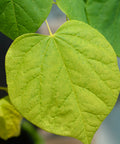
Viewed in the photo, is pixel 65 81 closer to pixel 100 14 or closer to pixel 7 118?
pixel 100 14

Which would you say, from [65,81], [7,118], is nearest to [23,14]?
[65,81]

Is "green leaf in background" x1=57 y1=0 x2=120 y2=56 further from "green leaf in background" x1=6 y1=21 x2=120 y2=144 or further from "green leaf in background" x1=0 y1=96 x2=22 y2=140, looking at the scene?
"green leaf in background" x1=0 y1=96 x2=22 y2=140

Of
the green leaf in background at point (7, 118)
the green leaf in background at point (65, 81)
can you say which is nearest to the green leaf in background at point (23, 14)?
the green leaf in background at point (65, 81)

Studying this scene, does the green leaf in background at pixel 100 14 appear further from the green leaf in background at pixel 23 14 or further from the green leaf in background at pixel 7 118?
the green leaf in background at pixel 7 118

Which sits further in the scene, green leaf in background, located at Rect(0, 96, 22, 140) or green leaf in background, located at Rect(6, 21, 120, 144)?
green leaf in background, located at Rect(0, 96, 22, 140)

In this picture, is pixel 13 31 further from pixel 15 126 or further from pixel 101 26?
pixel 15 126

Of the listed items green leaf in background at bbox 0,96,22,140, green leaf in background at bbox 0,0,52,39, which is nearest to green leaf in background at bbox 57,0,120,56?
green leaf in background at bbox 0,0,52,39
